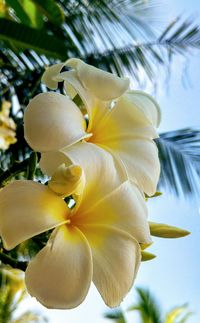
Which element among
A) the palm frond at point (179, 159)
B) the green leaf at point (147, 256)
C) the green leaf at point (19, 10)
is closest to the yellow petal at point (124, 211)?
the green leaf at point (147, 256)

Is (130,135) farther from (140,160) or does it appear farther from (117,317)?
(117,317)

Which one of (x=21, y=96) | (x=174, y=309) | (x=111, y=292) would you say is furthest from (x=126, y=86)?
(x=174, y=309)

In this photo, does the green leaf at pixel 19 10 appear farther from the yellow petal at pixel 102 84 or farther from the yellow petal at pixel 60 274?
the yellow petal at pixel 60 274

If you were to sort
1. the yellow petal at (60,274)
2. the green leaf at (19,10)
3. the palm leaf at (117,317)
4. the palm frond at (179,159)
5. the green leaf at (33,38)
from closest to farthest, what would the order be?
1. the yellow petal at (60,274)
2. the green leaf at (33,38)
3. the green leaf at (19,10)
4. the palm frond at (179,159)
5. the palm leaf at (117,317)

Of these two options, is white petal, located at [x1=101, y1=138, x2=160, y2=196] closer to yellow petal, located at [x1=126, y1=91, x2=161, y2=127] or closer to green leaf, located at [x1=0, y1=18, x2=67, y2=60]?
yellow petal, located at [x1=126, y1=91, x2=161, y2=127]

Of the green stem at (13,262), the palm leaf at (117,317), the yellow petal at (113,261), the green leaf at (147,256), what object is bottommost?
the palm leaf at (117,317)

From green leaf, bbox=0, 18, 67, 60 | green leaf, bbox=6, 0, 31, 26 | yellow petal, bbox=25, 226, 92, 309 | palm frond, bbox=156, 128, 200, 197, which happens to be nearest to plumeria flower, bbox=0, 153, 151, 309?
yellow petal, bbox=25, 226, 92, 309

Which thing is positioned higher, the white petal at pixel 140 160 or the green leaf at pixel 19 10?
the green leaf at pixel 19 10
